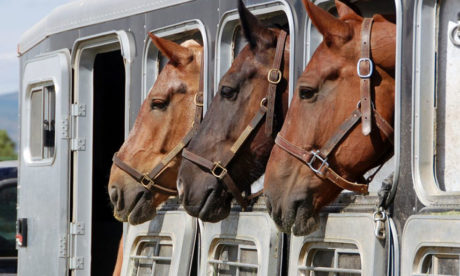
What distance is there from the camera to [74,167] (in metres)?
7.29

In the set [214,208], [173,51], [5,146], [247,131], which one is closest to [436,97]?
[247,131]

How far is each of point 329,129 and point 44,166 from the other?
11.5 ft

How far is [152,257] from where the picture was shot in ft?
20.7

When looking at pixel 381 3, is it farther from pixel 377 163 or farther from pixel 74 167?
pixel 74 167

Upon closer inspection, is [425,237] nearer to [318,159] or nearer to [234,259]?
[318,159]

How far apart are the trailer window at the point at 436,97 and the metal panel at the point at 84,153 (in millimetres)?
3186

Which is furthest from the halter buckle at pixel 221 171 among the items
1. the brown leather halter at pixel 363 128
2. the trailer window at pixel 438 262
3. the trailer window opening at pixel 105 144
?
the trailer window opening at pixel 105 144

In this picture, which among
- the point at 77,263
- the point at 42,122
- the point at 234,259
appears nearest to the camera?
the point at 234,259

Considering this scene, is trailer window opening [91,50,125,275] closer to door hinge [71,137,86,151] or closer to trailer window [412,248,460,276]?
door hinge [71,137,86,151]

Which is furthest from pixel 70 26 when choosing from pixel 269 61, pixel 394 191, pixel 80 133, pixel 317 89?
pixel 394 191

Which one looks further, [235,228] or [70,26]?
[70,26]

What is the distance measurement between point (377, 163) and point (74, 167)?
3.16 metres

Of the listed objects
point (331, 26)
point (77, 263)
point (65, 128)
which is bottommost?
point (77, 263)

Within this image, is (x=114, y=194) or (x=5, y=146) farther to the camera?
(x=5, y=146)
